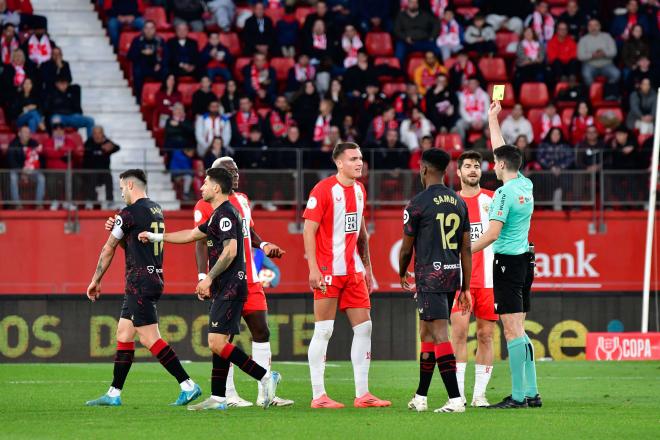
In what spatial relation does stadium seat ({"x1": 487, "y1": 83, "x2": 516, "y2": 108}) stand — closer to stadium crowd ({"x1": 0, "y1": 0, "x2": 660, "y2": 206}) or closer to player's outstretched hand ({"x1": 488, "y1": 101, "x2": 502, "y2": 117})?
stadium crowd ({"x1": 0, "y1": 0, "x2": 660, "y2": 206})

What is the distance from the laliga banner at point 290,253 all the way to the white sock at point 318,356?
998 cm

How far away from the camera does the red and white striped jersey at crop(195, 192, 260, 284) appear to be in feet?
43.3

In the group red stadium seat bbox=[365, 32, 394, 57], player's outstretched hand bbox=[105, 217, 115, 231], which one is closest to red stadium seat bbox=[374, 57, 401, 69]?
red stadium seat bbox=[365, 32, 394, 57]

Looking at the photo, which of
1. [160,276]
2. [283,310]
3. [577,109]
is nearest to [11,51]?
[283,310]

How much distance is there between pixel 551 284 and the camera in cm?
2361

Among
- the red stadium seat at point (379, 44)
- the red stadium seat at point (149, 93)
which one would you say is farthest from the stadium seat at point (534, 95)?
the red stadium seat at point (149, 93)

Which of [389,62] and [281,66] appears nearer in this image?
[281,66]

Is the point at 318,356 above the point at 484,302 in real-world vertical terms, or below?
below

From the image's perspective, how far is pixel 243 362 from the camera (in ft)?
40.2

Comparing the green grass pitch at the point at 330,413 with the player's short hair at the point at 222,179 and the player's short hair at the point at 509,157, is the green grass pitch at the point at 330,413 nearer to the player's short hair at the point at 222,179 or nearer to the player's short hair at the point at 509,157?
the player's short hair at the point at 222,179

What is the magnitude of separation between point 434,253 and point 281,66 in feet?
53.4

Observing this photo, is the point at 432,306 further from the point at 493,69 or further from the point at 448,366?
the point at 493,69

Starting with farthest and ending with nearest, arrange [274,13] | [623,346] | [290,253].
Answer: [274,13], [290,253], [623,346]

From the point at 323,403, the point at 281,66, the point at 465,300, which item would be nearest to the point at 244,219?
the point at 323,403
